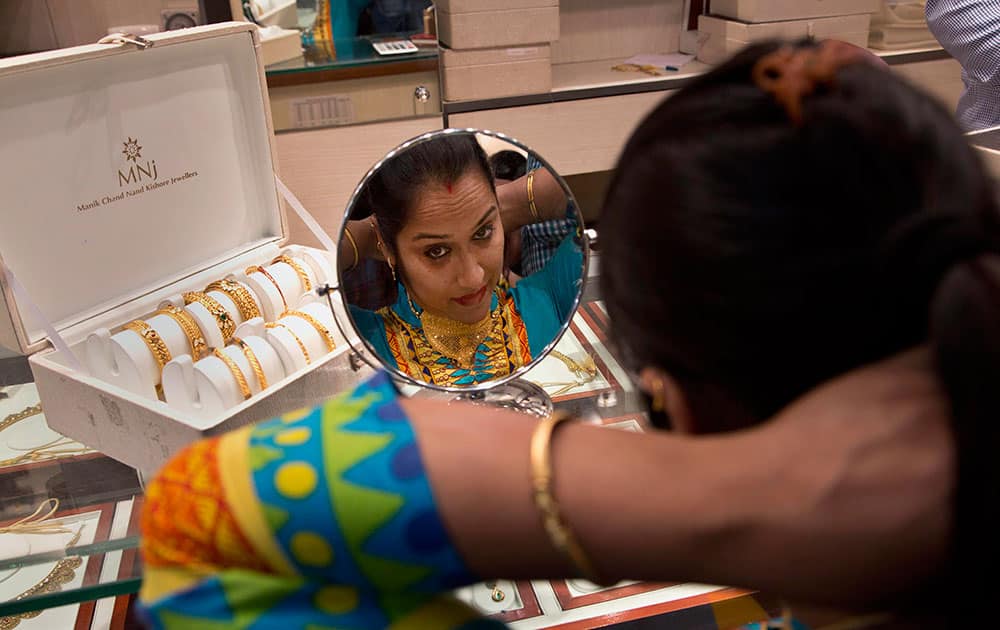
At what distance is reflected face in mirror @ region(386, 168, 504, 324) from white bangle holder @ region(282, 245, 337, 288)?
25 cm

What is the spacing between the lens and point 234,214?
1.24 m

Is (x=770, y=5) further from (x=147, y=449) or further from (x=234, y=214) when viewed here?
(x=147, y=449)

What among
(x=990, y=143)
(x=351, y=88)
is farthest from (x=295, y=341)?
(x=351, y=88)

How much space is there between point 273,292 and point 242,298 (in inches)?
1.6

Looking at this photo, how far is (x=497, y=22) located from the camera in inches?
77.0

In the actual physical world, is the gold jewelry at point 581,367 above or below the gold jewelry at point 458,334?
below

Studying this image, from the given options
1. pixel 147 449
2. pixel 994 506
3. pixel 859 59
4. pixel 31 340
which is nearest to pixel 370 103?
pixel 31 340

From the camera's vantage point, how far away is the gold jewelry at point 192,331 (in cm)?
99

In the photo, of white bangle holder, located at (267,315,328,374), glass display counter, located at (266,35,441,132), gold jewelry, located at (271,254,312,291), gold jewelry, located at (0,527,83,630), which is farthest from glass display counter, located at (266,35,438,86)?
gold jewelry, located at (0,527,83,630)

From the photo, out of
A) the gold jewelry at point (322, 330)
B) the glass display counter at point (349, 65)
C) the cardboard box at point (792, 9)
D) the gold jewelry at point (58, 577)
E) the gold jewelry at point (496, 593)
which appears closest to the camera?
the gold jewelry at point (58, 577)

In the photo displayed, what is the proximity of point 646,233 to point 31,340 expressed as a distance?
83 centimetres

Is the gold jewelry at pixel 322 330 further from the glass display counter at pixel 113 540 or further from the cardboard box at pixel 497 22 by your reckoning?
the cardboard box at pixel 497 22

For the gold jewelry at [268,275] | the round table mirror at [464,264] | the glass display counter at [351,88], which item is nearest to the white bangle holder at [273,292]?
the gold jewelry at [268,275]

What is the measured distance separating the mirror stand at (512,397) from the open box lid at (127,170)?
1.52 feet
